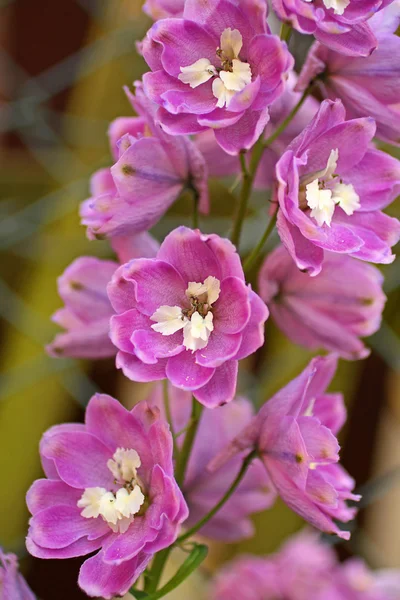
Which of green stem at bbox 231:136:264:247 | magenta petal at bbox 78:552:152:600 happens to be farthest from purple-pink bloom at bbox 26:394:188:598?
A: green stem at bbox 231:136:264:247

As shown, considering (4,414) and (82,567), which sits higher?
(82,567)

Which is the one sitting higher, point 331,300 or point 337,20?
point 337,20

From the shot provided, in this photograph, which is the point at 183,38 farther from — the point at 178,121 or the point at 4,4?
the point at 4,4

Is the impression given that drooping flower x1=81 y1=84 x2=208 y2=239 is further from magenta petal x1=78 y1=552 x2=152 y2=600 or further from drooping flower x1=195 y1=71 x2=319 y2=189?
magenta petal x1=78 y1=552 x2=152 y2=600

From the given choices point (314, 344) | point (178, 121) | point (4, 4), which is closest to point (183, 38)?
point (178, 121)

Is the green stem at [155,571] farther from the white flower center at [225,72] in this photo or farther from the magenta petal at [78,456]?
the white flower center at [225,72]

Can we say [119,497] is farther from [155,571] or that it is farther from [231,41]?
[231,41]

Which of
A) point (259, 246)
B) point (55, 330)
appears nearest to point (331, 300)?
point (259, 246)
